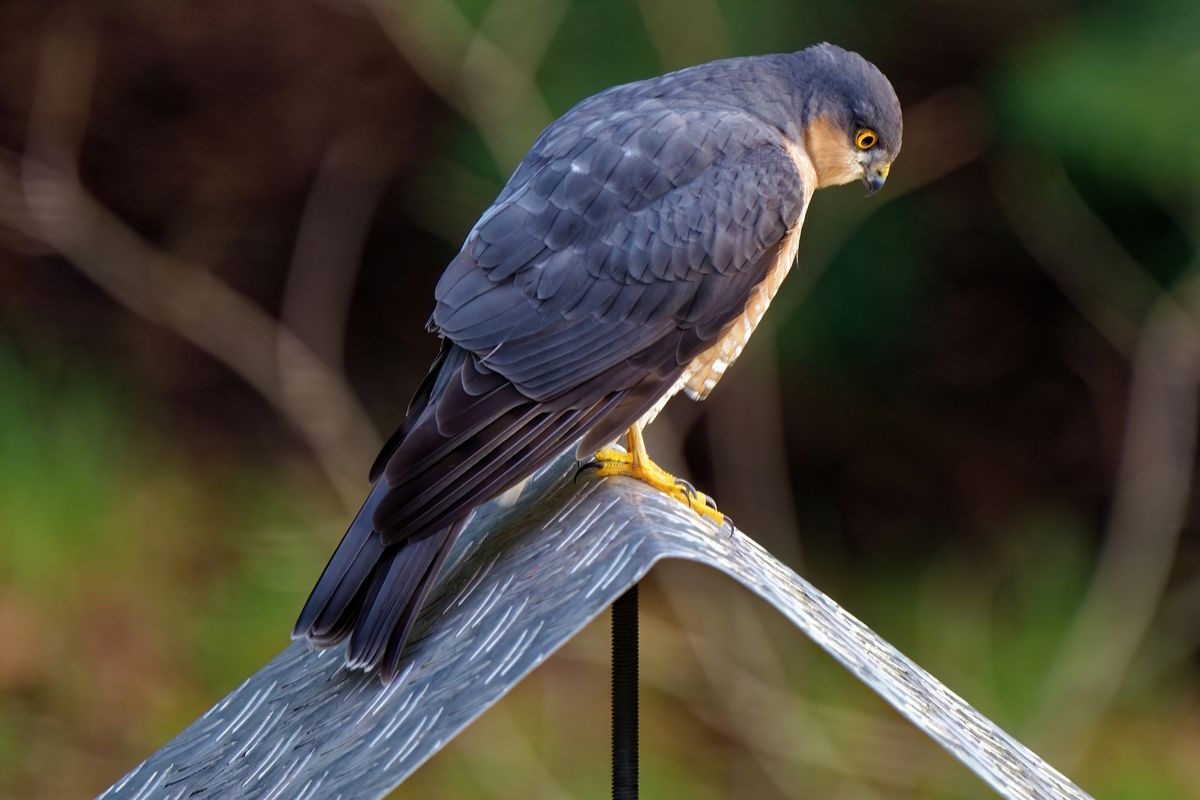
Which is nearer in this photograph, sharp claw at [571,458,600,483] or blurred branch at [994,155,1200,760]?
sharp claw at [571,458,600,483]

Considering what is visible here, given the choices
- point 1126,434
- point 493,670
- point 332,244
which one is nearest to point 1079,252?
point 1126,434

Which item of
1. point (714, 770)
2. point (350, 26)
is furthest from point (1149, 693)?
point (350, 26)

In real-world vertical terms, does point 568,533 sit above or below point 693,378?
below

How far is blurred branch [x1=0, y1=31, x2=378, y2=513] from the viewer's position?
4914 mm

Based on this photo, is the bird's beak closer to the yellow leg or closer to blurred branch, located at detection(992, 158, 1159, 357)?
the yellow leg

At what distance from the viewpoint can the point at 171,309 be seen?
5.03 metres

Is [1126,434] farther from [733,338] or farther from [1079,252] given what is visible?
[733,338]


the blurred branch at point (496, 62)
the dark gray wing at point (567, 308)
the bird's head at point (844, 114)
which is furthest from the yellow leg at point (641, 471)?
the blurred branch at point (496, 62)

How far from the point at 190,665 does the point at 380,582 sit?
293 centimetres

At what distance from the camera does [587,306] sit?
2.19 m

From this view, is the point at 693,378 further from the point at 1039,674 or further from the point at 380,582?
the point at 1039,674

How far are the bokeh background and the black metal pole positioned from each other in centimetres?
265

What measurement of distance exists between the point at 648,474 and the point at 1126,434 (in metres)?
2.80

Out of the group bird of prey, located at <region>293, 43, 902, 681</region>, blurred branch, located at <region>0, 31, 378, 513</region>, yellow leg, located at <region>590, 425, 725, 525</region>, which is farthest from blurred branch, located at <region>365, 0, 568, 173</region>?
yellow leg, located at <region>590, 425, 725, 525</region>
